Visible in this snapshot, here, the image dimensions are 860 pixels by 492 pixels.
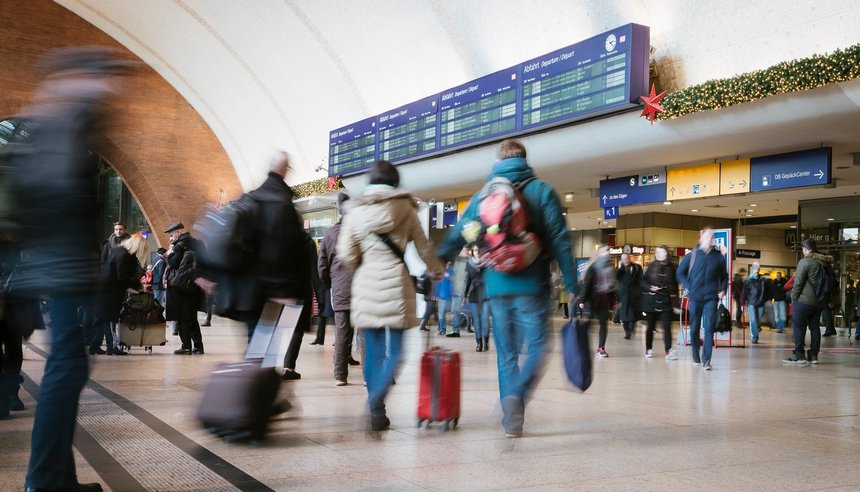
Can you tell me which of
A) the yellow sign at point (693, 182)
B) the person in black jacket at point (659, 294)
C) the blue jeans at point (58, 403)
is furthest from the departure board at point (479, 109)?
the blue jeans at point (58, 403)

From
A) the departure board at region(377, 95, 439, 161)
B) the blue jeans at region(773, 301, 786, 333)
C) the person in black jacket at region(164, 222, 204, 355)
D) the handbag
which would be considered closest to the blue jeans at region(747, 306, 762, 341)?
the blue jeans at region(773, 301, 786, 333)

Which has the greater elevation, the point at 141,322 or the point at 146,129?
the point at 146,129

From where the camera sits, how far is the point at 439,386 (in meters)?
4.67

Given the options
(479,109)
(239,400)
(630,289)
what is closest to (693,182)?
(630,289)

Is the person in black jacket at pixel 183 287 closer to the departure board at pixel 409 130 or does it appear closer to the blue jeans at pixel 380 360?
the blue jeans at pixel 380 360

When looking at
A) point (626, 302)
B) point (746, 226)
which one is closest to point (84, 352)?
point (626, 302)

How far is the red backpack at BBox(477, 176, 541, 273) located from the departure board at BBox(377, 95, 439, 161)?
1231cm

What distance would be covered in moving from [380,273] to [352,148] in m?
15.5

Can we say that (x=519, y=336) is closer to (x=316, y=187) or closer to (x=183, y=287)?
(x=183, y=287)

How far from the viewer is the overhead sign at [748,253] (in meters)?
26.9

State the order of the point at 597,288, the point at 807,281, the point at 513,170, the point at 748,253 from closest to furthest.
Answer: the point at 597,288 < the point at 513,170 < the point at 807,281 < the point at 748,253

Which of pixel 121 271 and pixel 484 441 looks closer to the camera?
pixel 484 441

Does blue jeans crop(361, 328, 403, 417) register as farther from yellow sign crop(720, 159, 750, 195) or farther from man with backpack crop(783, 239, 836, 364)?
yellow sign crop(720, 159, 750, 195)

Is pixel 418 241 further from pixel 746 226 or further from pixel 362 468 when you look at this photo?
pixel 746 226
